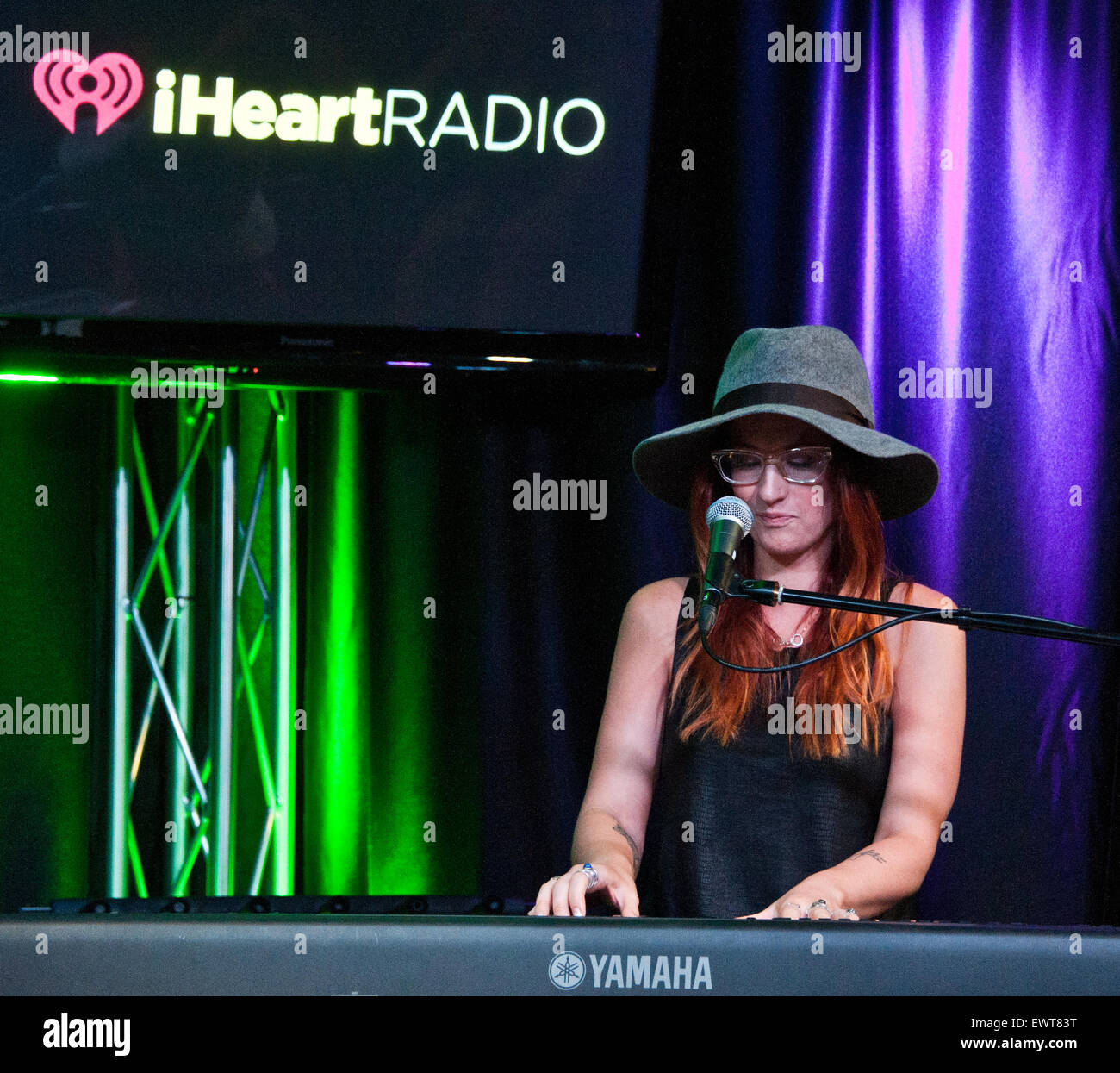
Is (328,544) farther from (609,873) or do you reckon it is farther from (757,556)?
(609,873)

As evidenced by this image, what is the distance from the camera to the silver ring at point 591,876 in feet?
4.61

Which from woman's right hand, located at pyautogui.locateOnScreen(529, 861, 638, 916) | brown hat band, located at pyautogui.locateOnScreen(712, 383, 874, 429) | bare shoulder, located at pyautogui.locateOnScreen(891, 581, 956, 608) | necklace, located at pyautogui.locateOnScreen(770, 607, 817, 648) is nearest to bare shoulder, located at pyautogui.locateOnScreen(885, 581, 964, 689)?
bare shoulder, located at pyautogui.locateOnScreen(891, 581, 956, 608)

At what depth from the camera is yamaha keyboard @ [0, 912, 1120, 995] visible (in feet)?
2.80

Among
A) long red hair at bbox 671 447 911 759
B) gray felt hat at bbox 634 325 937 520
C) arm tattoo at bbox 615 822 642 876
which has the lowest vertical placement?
arm tattoo at bbox 615 822 642 876

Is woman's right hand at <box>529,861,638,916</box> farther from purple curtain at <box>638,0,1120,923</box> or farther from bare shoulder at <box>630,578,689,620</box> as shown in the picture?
purple curtain at <box>638,0,1120,923</box>

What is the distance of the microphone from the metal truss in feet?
4.23

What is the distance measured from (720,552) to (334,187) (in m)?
1.24

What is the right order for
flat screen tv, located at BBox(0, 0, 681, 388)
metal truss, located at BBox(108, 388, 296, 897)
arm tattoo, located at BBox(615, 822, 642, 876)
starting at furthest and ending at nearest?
metal truss, located at BBox(108, 388, 296, 897)
flat screen tv, located at BBox(0, 0, 681, 388)
arm tattoo, located at BBox(615, 822, 642, 876)

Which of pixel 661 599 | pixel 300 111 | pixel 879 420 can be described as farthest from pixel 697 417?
pixel 300 111

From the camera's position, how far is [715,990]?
85 centimetres

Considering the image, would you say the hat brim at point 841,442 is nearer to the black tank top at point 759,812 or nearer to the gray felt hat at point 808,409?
the gray felt hat at point 808,409

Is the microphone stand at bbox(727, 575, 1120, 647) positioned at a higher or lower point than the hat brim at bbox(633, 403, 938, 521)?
lower

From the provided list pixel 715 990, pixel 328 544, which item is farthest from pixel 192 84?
pixel 715 990

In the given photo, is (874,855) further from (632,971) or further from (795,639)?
(632,971)
